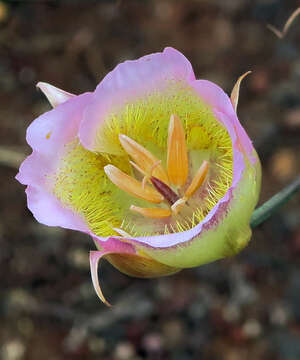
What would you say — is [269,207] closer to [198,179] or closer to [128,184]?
[198,179]

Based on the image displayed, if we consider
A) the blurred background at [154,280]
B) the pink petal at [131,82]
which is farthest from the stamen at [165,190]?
the blurred background at [154,280]

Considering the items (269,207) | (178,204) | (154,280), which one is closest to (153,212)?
(178,204)

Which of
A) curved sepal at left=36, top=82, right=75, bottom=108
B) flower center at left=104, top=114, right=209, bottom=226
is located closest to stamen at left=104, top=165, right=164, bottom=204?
flower center at left=104, top=114, right=209, bottom=226

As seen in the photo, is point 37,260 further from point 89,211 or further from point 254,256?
point 89,211

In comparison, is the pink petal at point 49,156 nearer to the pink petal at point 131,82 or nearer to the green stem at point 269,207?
the pink petal at point 131,82

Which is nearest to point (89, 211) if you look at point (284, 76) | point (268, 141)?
point (268, 141)

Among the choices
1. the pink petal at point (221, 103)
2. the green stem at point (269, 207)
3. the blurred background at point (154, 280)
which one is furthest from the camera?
the blurred background at point (154, 280)

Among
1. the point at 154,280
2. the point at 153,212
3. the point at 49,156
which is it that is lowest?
the point at 154,280

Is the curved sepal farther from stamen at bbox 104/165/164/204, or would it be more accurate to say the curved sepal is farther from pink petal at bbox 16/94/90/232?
stamen at bbox 104/165/164/204
